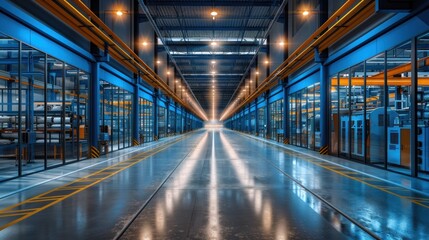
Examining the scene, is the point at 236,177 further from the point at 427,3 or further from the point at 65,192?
the point at 427,3

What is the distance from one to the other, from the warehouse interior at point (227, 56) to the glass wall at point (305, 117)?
123mm

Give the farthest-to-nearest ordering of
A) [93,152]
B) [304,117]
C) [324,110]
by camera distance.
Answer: [304,117]
[324,110]
[93,152]

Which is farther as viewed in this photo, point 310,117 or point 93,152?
point 310,117

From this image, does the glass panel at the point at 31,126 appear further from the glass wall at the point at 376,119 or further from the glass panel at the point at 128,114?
the glass wall at the point at 376,119

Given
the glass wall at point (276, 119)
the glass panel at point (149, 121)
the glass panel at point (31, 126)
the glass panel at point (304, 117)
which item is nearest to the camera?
the glass panel at point (31, 126)

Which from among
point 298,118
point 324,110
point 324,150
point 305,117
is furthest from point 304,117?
point 324,150

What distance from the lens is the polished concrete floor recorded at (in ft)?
18.9

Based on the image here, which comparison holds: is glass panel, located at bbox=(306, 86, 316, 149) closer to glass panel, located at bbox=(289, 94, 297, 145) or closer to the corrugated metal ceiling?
glass panel, located at bbox=(289, 94, 297, 145)

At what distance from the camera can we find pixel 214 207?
293 inches

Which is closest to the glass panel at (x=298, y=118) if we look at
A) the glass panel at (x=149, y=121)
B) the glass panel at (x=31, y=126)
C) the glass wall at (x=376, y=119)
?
the glass wall at (x=376, y=119)

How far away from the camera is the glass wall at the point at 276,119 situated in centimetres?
3394

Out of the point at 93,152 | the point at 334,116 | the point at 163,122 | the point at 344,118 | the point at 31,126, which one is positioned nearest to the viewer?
the point at 31,126

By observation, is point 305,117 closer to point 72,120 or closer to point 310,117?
point 310,117

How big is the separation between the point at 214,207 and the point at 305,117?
64.4 ft
